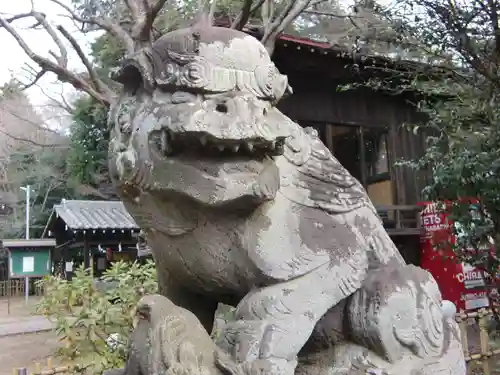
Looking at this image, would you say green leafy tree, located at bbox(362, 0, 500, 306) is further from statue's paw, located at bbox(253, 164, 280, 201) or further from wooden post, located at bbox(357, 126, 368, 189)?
wooden post, located at bbox(357, 126, 368, 189)

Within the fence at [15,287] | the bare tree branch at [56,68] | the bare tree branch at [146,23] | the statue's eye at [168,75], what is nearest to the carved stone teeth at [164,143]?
the statue's eye at [168,75]

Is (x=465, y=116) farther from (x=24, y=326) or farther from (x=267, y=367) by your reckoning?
(x=24, y=326)

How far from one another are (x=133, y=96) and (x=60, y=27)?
3957 mm

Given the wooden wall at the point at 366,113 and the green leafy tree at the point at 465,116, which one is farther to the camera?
the wooden wall at the point at 366,113

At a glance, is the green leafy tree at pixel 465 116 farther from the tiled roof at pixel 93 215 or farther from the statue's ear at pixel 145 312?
the tiled roof at pixel 93 215

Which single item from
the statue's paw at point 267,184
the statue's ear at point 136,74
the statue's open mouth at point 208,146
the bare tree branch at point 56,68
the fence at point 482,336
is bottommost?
the fence at point 482,336

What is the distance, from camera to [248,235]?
1222mm

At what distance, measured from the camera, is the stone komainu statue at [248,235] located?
3.63 ft

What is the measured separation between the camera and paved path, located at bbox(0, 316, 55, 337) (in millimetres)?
9406

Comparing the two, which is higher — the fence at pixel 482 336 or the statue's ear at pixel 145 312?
the statue's ear at pixel 145 312

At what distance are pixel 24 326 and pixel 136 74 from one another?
10468mm

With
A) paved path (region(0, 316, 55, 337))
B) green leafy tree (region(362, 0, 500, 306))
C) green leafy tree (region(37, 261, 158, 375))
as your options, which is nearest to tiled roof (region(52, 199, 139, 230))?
paved path (region(0, 316, 55, 337))

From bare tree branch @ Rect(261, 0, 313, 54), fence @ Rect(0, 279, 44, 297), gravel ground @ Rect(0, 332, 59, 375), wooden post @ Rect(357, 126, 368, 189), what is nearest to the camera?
bare tree branch @ Rect(261, 0, 313, 54)

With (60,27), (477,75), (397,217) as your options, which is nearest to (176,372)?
(477,75)
